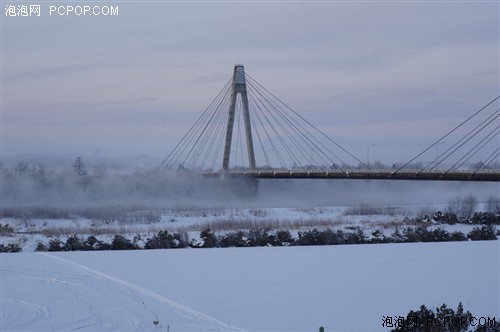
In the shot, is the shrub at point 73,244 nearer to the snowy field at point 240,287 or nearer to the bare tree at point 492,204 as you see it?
the snowy field at point 240,287

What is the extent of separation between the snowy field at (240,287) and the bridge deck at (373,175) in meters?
7.30

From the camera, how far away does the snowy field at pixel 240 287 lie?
714 cm

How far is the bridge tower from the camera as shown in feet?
72.7

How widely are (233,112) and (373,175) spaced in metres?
5.24

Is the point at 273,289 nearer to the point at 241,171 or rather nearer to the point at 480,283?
the point at 480,283

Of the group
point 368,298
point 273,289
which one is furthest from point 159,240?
point 368,298

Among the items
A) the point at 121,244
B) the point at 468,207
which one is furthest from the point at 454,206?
the point at 121,244

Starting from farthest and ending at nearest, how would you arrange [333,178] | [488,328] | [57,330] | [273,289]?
[333,178] → [273,289] → [57,330] → [488,328]

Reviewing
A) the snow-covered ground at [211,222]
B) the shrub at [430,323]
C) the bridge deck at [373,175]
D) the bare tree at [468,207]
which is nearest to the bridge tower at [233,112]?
the bridge deck at [373,175]

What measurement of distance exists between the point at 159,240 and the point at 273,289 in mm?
5742

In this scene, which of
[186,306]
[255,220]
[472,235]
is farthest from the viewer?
[255,220]

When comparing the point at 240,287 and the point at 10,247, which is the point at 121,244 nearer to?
the point at 10,247

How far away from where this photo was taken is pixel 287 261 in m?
10.5

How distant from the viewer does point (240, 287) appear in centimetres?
865
